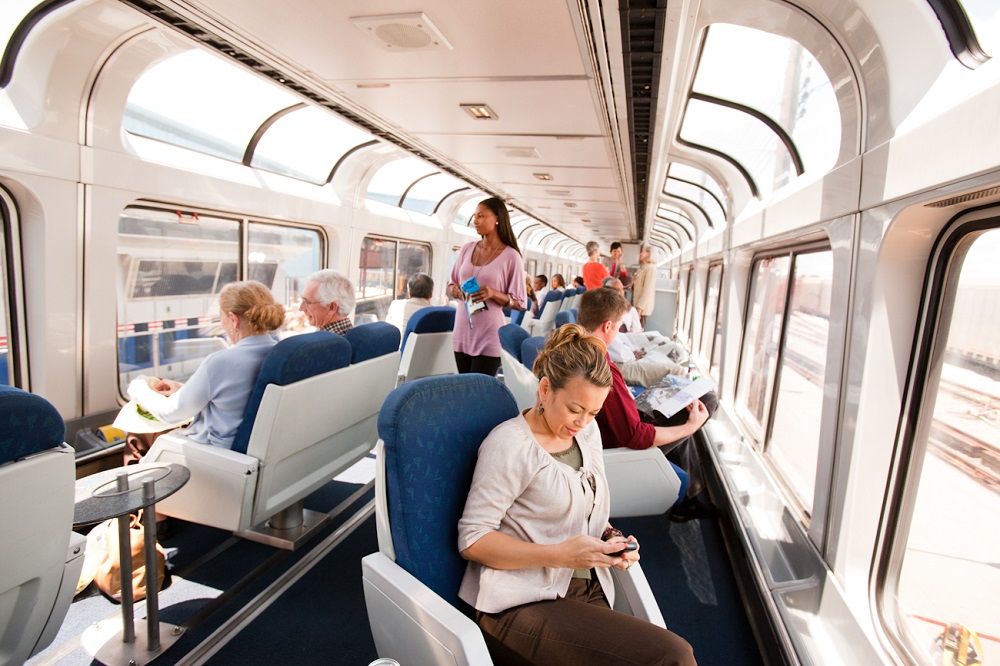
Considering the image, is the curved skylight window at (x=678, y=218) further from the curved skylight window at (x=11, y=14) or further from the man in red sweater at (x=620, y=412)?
the curved skylight window at (x=11, y=14)

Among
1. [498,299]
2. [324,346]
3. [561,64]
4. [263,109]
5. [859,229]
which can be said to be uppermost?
[263,109]

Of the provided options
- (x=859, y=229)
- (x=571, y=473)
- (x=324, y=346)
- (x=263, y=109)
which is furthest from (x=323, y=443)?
(x=263, y=109)

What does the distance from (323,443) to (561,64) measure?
239 centimetres

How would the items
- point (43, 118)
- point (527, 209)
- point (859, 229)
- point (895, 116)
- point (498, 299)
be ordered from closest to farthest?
point (895, 116), point (859, 229), point (43, 118), point (498, 299), point (527, 209)

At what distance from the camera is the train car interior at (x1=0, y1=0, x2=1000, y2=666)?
5.52 feet

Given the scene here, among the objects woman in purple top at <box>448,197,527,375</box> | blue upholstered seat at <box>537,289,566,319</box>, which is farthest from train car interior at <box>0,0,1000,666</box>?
blue upholstered seat at <box>537,289,566,319</box>

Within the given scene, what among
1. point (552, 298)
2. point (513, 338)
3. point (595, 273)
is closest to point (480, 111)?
point (513, 338)

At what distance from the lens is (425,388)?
5.57ft

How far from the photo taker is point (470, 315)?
12.6 ft

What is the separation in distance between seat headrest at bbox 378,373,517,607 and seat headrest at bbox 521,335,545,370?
1456 millimetres

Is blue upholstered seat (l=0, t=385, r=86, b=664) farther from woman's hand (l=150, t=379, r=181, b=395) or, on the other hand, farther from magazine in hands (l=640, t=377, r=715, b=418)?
magazine in hands (l=640, t=377, r=715, b=418)

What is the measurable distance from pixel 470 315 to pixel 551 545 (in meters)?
2.44

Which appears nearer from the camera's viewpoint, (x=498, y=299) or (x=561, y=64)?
(x=561, y=64)

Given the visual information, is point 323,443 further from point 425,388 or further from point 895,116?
point 895,116
